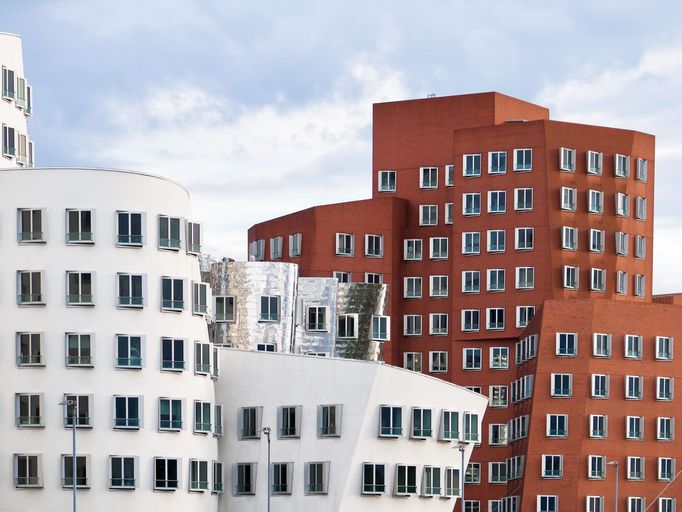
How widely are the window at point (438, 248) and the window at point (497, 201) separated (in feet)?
24.5

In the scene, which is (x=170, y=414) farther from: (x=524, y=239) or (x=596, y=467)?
(x=524, y=239)

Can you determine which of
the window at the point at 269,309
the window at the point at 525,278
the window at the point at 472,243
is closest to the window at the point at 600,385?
the window at the point at 525,278

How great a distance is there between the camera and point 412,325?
164250mm

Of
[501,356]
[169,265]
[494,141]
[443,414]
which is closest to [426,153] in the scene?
[494,141]

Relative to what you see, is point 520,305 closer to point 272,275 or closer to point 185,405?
point 272,275

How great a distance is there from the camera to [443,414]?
4865 inches

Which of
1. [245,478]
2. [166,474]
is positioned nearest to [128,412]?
[166,474]

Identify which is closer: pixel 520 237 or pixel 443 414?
pixel 443 414

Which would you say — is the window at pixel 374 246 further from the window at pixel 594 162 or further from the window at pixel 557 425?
the window at pixel 557 425

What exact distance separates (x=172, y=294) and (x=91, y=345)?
6.08 m

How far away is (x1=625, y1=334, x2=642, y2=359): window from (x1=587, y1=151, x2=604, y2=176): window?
1590cm

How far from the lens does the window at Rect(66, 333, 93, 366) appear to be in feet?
359

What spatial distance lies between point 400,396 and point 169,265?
1779 cm

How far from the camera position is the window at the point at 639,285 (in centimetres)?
16088
